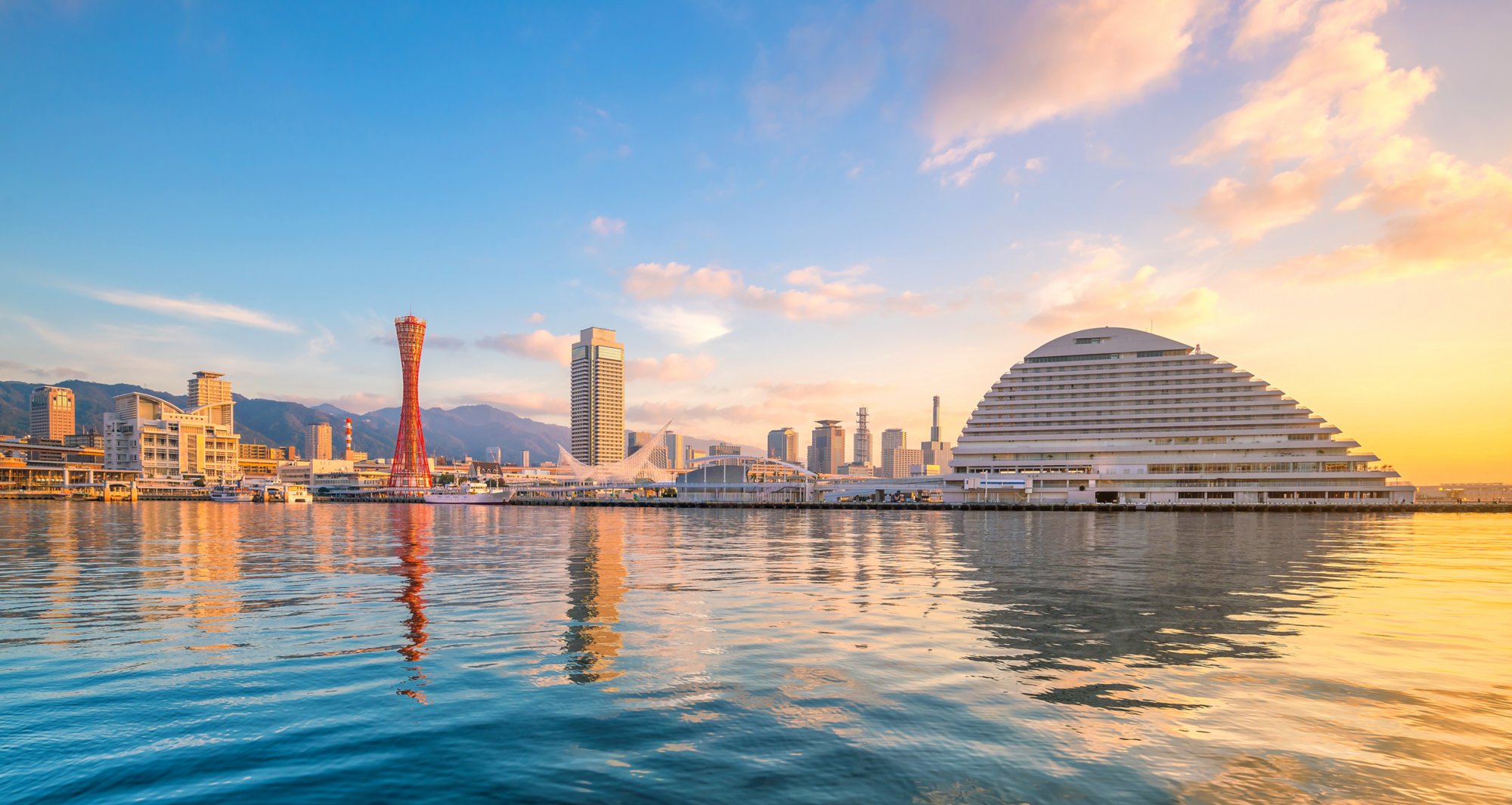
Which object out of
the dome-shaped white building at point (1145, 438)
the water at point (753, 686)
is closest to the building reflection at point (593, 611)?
the water at point (753, 686)

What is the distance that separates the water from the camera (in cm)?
970

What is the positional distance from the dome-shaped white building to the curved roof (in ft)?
0.65

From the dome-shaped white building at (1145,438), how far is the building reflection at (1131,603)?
75512 millimetres

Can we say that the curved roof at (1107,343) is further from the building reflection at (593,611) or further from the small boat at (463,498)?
the small boat at (463,498)

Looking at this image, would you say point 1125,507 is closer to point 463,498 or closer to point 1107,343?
point 1107,343

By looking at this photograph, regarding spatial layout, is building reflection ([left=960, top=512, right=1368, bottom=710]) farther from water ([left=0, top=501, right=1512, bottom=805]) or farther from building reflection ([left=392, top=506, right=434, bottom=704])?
building reflection ([left=392, top=506, right=434, bottom=704])

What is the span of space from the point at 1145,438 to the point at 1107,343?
18728 mm

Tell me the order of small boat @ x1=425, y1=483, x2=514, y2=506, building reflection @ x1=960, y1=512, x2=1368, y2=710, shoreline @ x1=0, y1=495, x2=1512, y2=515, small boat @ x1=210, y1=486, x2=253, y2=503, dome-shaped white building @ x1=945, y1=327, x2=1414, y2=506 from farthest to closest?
small boat @ x1=210, y1=486, x2=253, y2=503
small boat @ x1=425, y1=483, x2=514, y2=506
dome-shaped white building @ x1=945, y1=327, x2=1414, y2=506
shoreline @ x1=0, y1=495, x2=1512, y2=515
building reflection @ x1=960, y1=512, x2=1368, y2=710

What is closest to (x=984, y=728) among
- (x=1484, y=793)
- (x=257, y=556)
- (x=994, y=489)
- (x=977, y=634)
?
(x=1484, y=793)

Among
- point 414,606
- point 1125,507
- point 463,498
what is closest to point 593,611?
point 414,606

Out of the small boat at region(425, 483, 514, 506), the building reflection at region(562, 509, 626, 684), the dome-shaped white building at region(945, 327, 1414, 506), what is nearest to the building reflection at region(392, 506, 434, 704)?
the building reflection at region(562, 509, 626, 684)

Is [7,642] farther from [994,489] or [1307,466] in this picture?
[1307,466]

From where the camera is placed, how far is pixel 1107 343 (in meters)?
140

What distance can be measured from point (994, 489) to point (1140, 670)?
419ft
